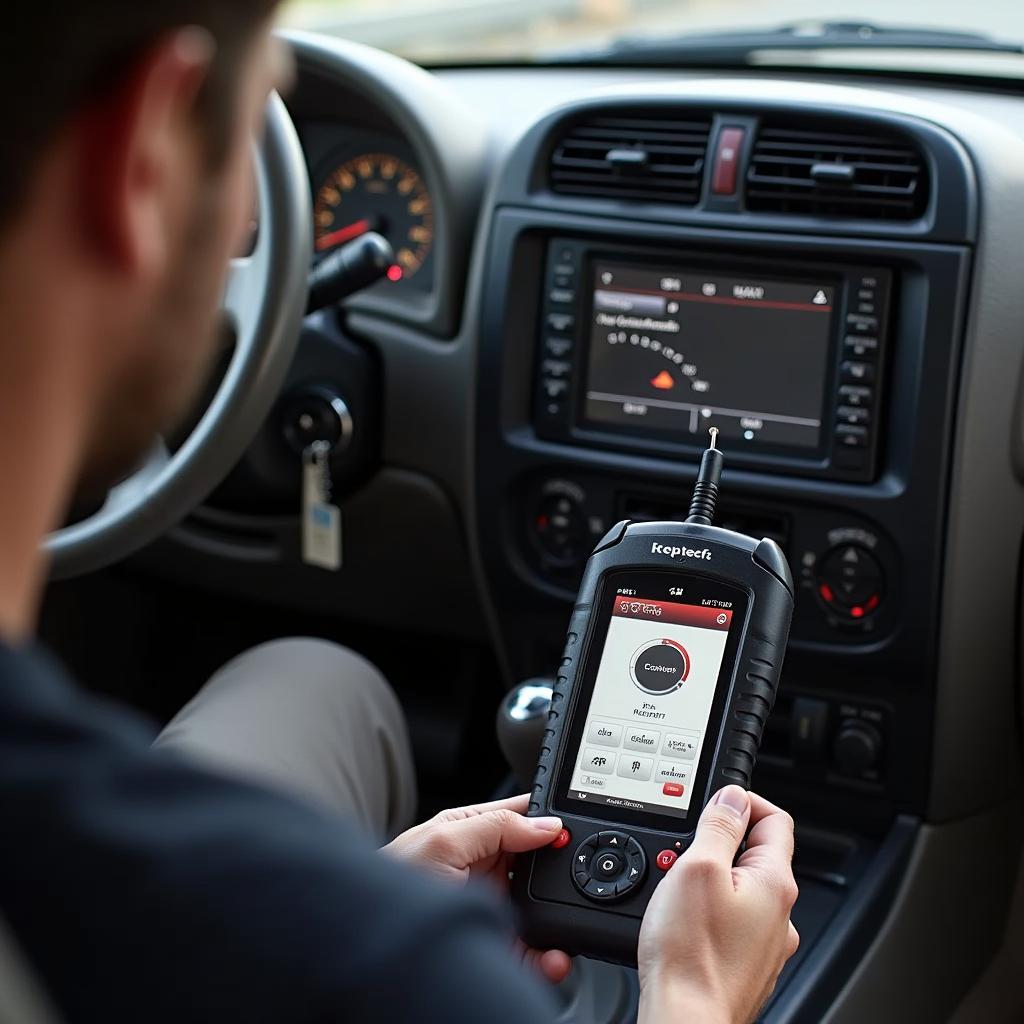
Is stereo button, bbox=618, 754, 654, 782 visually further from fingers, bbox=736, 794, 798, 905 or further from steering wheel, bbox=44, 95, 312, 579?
steering wheel, bbox=44, 95, 312, 579

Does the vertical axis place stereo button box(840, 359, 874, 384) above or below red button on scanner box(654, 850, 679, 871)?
above

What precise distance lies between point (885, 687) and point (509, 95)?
0.88 m

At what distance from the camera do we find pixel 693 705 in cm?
125

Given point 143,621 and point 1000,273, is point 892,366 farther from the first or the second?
point 143,621

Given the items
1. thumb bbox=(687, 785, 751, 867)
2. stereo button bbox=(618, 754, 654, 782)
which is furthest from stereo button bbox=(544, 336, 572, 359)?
thumb bbox=(687, 785, 751, 867)

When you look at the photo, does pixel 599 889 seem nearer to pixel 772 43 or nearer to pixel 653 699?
pixel 653 699

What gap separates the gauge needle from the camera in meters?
1.91

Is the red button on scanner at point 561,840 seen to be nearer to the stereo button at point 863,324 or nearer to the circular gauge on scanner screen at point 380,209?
the stereo button at point 863,324

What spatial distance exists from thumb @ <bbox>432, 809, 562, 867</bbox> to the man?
0.55m

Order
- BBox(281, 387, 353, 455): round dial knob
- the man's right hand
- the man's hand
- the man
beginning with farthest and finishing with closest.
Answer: BBox(281, 387, 353, 455): round dial knob, the man's hand, the man's right hand, the man

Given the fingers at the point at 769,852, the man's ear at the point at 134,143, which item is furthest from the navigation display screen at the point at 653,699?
the man's ear at the point at 134,143

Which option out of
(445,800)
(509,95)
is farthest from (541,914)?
(509,95)

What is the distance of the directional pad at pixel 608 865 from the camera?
1171 millimetres

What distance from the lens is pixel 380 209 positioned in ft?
6.27
